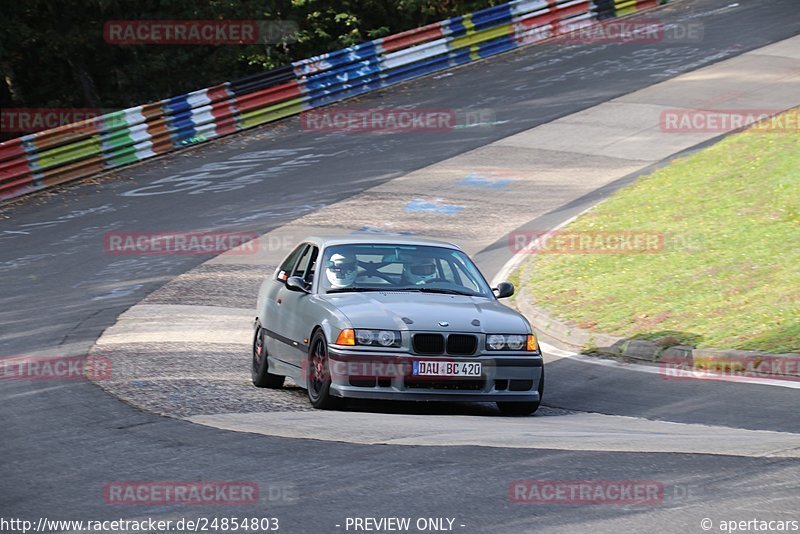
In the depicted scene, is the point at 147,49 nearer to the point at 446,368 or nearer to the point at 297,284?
the point at 297,284

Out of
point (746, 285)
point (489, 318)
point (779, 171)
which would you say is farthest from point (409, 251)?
point (779, 171)

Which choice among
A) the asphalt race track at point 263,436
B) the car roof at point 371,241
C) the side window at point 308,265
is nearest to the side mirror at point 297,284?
the side window at point 308,265

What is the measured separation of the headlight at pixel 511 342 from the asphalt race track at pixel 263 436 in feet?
2.22

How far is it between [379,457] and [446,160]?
17.8m

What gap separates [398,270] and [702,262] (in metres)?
5.99

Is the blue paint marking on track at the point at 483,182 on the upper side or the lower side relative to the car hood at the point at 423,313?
lower

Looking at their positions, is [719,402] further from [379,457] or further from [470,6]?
[470,6]

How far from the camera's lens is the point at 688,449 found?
302 inches

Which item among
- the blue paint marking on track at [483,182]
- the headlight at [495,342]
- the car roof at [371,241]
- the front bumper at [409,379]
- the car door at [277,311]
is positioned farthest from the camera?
the blue paint marking on track at [483,182]

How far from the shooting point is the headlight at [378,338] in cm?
957

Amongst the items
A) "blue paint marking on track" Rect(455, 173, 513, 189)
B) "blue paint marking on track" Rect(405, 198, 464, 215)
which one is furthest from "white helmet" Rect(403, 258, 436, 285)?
"blue paint marking on track" Rect(455, 173, 513, 189)

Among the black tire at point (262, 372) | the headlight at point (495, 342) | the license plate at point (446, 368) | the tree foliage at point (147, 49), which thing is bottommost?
the black tire at point (262, 372)

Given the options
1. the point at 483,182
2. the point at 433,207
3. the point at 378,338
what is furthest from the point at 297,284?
the point at 483,182

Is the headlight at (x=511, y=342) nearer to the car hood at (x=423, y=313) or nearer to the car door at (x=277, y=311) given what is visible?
the car hood at (x=423, y=313)
